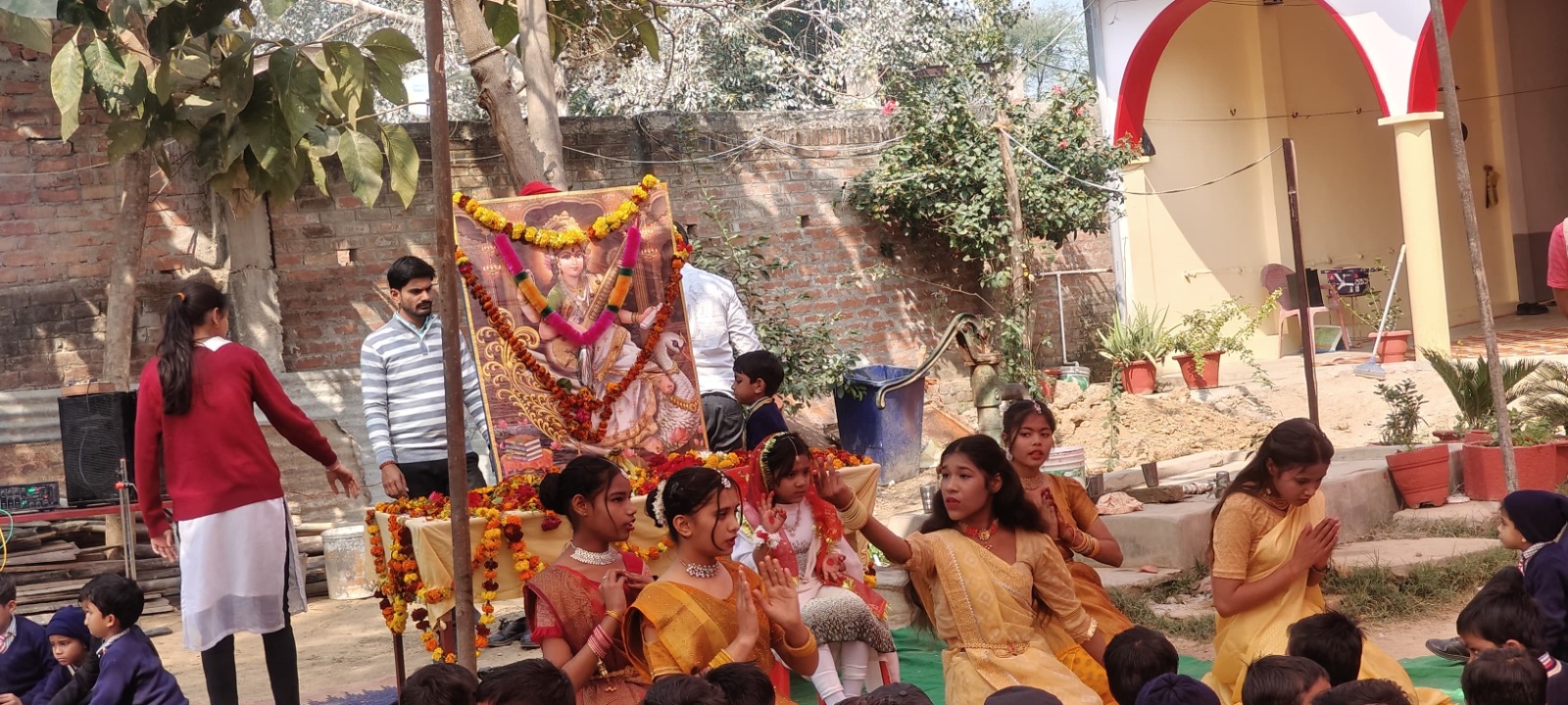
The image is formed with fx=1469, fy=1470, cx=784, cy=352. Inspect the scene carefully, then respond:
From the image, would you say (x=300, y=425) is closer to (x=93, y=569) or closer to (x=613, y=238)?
(x=613, y=238)

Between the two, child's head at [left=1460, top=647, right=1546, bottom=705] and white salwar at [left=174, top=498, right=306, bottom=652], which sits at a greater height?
white salwar at [left=174, top=498, right=306, bottom=652]

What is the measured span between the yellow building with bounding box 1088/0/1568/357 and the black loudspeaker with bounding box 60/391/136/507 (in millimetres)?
9579

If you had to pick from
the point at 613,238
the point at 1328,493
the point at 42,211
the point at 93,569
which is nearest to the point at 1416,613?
the point at 1328,493

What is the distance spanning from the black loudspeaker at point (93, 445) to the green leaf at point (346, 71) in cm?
287

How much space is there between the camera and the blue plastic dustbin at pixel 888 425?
11.2m

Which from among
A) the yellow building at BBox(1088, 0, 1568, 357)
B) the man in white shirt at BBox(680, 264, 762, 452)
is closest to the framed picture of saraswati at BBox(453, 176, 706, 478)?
the man in white shirt at BBox(680, 264, 762, 452)

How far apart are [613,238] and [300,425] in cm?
151

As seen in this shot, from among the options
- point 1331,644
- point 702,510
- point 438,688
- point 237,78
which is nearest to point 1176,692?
point 1331,644

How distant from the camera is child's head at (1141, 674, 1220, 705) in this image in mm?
2986

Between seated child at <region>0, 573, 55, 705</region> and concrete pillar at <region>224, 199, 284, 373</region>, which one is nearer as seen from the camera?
seated child at <region>0, 573, 55, 705</region>

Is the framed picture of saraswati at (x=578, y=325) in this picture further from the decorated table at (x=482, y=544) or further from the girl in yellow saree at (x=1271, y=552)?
the girl in yellow saree at (x=1271, y=552)

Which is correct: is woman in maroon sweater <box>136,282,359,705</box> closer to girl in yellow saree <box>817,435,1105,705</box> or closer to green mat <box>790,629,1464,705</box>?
green mat <box>790,629,1464,705</box>

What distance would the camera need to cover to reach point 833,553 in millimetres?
4754

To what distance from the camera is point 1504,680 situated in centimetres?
309
